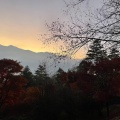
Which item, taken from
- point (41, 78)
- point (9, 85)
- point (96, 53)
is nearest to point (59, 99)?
point (9, 85)

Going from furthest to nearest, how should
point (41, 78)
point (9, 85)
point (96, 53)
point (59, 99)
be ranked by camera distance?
point (41, 78) < point (9, 85) < point (59, 99) < point (96, 53)

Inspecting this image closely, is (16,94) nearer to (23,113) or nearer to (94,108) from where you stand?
(23,113)

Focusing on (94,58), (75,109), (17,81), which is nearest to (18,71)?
(17,81)

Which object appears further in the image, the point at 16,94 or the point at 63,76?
the point at 63,76

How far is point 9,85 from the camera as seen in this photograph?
41.8 metres

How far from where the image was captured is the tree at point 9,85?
4162 centimetres

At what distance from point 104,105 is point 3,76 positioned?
1493 centimetres

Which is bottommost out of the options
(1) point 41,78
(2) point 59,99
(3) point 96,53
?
(2) point 59,99

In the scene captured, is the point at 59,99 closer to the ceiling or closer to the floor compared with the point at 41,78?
closer to the floor

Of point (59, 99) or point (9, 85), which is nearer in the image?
point (59, 99)

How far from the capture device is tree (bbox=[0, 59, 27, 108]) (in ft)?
137

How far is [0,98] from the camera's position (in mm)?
41906

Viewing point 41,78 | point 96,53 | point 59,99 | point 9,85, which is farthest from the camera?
point 41,78

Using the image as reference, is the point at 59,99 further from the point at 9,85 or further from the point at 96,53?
the point at 96,53
